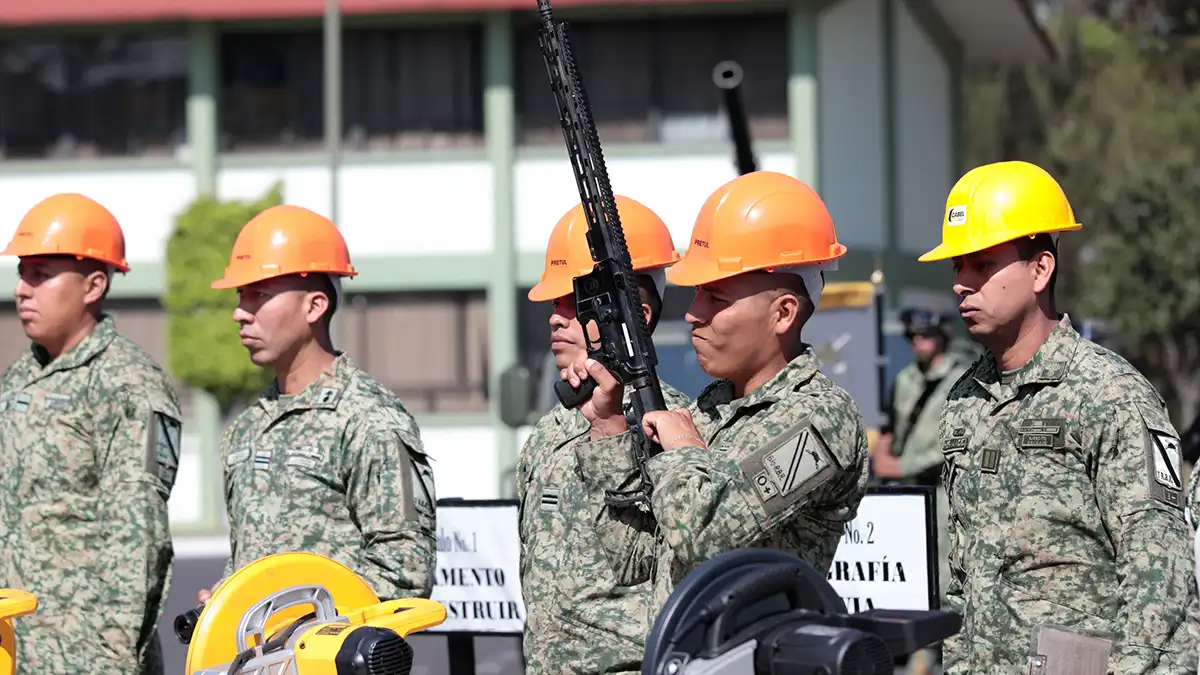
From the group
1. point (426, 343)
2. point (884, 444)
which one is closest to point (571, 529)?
point (884, 444)

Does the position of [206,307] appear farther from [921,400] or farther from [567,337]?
[567,337]

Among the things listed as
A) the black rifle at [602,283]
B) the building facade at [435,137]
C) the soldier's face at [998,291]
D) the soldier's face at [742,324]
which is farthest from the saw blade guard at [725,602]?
the building facade at [435,137]

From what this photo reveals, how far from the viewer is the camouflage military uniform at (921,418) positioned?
12.2 meters

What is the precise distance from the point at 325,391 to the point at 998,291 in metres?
2.11

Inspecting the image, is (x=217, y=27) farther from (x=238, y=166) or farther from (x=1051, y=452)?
(x=1051, y=452)

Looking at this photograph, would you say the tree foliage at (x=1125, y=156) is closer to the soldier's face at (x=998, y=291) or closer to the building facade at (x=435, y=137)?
the building facade at (x=435, y=137)

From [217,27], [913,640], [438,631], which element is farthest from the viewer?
[217,27]

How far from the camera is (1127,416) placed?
15.3ft

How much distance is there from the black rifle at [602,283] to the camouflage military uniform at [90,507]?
202 cm

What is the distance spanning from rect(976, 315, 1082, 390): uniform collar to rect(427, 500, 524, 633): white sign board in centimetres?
354

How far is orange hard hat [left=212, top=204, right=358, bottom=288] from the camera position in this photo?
6008 mm

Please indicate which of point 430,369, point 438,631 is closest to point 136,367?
point 438,631

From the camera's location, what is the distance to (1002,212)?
498cm

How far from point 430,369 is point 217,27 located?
570 centimetres
